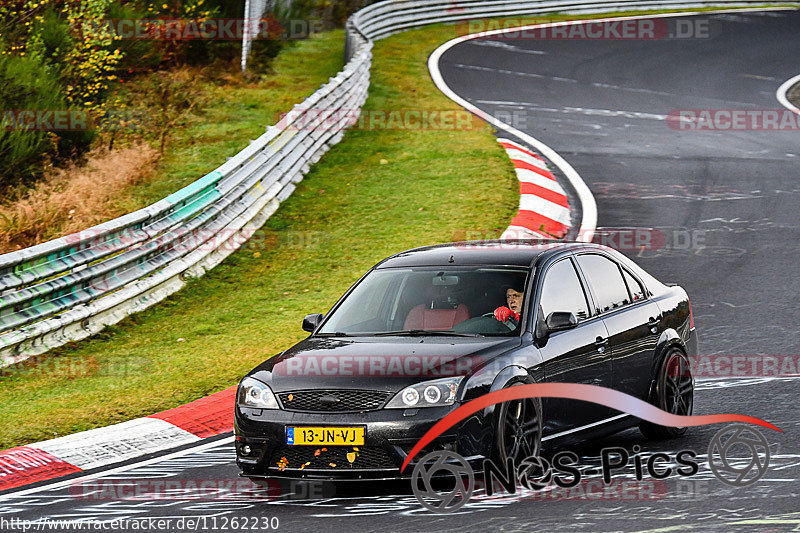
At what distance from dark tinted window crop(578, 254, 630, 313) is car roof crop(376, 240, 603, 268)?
0.42 ft

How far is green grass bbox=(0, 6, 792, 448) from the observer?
969 centimetres

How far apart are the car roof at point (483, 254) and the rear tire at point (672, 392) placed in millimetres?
983

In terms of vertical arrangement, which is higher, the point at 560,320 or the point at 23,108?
the point at 23,108

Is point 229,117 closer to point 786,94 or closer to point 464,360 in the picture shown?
point 786,94

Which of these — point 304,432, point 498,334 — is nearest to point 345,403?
point 304,432

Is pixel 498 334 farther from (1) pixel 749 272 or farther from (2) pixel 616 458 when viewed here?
(1) pixel 749 272

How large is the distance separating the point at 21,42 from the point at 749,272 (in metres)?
13.5

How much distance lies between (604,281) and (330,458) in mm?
2640

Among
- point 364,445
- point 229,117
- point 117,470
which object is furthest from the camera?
point 229,117

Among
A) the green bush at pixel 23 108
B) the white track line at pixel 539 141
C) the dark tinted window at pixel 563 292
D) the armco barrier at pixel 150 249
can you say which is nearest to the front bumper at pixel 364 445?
the dark tinted window at pixel 563 292

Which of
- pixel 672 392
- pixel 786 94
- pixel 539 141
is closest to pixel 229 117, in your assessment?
pixel 539 141

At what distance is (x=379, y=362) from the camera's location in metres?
6.89

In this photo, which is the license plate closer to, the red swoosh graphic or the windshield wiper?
the red swoosh graphic

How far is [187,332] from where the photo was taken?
39.0 feet
